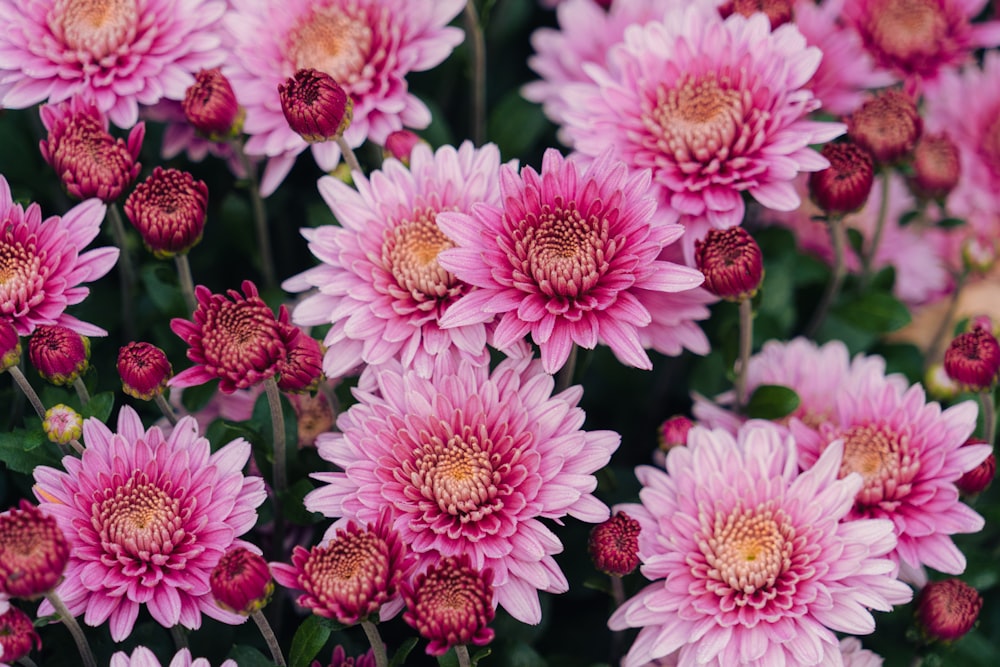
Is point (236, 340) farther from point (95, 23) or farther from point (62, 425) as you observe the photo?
point (95, 23)

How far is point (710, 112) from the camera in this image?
1223 mm

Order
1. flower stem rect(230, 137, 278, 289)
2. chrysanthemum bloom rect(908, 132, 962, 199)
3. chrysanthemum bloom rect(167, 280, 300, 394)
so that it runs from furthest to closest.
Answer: chrysanthemum bloom rect(908, 132, 962, 199) < flower stem rect(230, 137, 278, 289) < chrysanthemum bloom rect(167, 280, 300, 394)

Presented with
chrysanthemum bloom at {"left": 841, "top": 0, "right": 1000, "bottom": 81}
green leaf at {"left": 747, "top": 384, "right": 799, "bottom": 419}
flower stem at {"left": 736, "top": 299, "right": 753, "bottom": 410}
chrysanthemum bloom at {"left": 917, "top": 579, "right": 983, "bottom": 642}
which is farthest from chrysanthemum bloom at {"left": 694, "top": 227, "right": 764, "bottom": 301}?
chrysanthemum bloom at {"left": 841, "top": 0, "right": 1000, "bottom": 81}

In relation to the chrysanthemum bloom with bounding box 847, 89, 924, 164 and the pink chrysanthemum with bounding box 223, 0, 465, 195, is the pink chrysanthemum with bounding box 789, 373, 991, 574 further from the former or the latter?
the pink chrysanthemum with bounding box 223, 0, 465, 195

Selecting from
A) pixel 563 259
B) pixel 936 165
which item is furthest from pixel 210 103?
pixel 936 165

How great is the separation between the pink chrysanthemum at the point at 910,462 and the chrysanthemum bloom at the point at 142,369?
70 cm

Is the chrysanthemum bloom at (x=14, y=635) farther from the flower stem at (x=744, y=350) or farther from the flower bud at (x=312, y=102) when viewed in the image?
the flower stem at (x=744, y=350)

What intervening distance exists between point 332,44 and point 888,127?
0.69m

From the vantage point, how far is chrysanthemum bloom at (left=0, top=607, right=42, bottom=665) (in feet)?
2.98

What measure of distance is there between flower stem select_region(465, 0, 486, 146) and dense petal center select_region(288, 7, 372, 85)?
0.16m

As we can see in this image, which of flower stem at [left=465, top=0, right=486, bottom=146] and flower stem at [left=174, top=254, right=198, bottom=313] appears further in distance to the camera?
flower stem at [left=465, top=0, right=486, bottom=146]

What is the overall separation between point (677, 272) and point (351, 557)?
1.36 feet

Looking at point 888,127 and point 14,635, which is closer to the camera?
point 14,635

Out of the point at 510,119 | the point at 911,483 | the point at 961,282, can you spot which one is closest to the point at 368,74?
the point at 510,119
